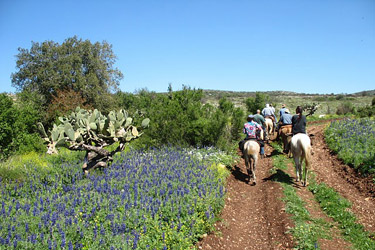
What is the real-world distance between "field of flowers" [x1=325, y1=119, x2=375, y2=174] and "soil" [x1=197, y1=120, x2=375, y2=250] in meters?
0.38

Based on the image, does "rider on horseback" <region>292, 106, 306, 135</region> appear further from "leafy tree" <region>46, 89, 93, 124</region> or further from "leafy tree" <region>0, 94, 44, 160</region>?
"leafy tree" <region>46, 89, 93, 124</region>

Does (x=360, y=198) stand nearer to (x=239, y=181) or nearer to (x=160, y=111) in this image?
(x=239, y=181)

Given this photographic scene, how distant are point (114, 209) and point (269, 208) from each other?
451 centimetres

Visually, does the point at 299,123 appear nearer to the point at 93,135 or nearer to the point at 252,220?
the point at 252,220

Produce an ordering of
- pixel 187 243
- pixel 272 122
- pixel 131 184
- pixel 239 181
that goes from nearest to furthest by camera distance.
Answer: pixel 187 243 < pixel 131 184 < pixel 239 181 < pixel 272 122

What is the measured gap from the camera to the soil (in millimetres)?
6000

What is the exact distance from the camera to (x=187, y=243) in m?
4.95

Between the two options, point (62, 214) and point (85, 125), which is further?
point (85, 125)

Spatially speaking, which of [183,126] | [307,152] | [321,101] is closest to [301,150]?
[307,152]

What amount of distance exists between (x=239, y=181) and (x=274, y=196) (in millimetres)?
1838

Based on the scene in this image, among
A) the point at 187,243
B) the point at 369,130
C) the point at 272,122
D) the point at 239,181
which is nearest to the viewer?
the point at 187,243

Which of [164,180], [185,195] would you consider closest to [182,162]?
[164,180]

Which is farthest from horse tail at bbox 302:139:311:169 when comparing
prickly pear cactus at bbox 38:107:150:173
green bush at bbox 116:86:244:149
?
prickly pear cactus at bbox 38:107:150:173

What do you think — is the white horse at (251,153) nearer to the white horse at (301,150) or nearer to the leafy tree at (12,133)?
the white horse at (301,150)
